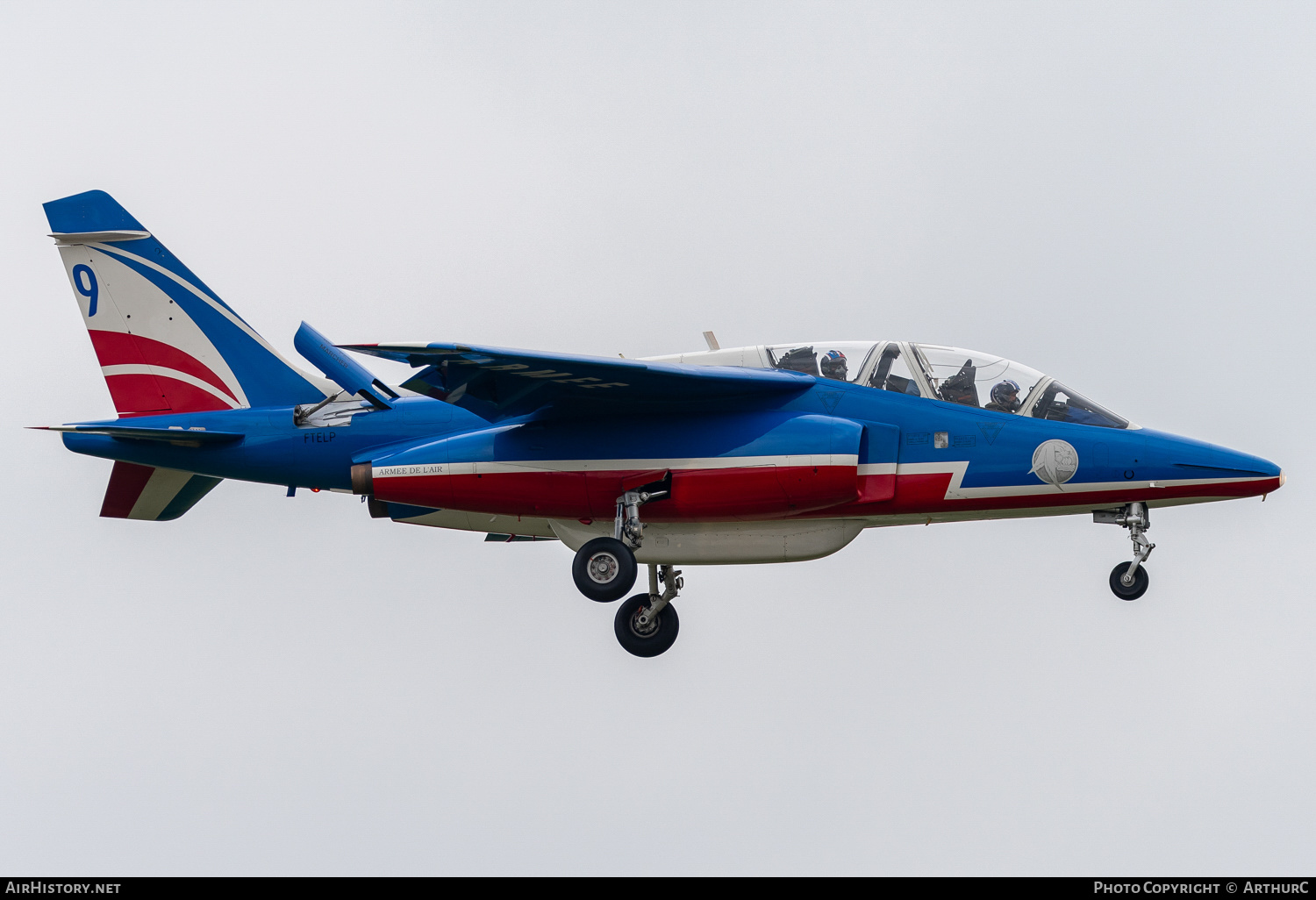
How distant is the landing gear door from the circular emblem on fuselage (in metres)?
1.61

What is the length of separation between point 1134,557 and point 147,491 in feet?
42.7

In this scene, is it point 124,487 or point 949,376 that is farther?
point 124,487

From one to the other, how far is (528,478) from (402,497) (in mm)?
1593

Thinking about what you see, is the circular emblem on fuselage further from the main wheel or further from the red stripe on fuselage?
the main wheel

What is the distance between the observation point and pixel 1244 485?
16484mm

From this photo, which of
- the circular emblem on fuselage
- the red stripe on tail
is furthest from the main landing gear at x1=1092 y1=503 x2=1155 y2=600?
the red stripe on tail

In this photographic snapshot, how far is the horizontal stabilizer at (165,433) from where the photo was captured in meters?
18.5

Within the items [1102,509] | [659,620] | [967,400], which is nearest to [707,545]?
[659,620]

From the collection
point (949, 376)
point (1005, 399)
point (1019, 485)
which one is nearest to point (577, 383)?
point (949, 376)

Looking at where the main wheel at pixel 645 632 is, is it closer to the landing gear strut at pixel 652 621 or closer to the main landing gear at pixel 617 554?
the landing gear strut at pixel 652 621

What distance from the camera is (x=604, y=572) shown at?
16312 millimetres

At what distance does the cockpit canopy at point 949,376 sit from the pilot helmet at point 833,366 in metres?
0.01

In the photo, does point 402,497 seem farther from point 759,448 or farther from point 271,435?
point 759,448

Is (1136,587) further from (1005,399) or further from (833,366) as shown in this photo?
(833,366)
